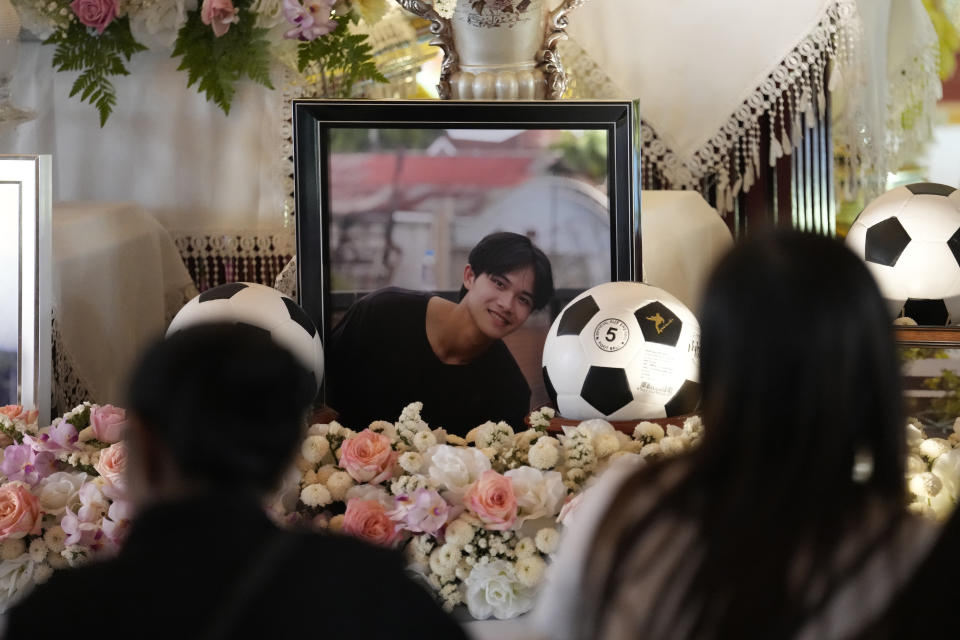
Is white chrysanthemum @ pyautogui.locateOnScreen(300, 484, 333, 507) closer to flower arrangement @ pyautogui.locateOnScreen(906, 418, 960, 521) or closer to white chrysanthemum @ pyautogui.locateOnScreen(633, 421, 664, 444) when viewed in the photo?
white chrysanthemum @ pyautogui.locateOnScreen(633, 421, 664, 444)

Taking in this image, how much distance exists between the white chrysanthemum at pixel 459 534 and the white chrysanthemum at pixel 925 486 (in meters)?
0.68

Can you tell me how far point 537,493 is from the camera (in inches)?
64.9

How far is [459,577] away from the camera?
1.62 meters

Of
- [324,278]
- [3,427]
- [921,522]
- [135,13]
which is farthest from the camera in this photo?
[135,13]

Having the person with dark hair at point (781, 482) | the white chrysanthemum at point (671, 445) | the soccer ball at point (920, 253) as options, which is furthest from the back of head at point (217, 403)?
the soccer ball at point (920, 253)

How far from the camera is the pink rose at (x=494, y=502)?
1.59 m

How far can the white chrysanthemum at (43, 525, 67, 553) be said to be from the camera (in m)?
1.67

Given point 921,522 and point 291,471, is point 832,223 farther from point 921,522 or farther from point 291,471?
point 921,522

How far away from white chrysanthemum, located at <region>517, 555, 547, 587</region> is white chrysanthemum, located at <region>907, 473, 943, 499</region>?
0.59 meters

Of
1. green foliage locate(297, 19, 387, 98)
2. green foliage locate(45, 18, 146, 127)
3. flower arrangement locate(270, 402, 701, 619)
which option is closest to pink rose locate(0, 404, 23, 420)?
flower arrangement locate(270, 402, 701, 619)

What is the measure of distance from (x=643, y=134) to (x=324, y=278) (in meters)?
1.03

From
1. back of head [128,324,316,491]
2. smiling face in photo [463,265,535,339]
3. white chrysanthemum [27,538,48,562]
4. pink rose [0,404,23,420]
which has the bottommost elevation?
white chrysanthemum [27,538,48,562]

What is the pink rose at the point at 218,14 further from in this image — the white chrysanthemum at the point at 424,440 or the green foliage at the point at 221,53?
the white chrysanthemum at the point at 424,440

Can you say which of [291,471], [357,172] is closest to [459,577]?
[291,471]
